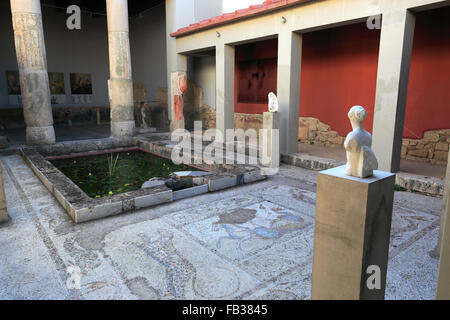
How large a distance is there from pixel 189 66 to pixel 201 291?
9.41m

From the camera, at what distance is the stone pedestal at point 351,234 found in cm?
155

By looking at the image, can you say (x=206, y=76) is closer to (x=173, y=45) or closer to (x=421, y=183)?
→ (x=173, y=45)

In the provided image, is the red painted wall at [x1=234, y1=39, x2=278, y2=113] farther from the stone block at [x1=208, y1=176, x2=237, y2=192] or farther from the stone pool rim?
the stone block at [x1=208, y1=176, x2=237, y2=192]

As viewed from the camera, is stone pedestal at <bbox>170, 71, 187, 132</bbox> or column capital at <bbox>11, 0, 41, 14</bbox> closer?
column capital at <bbox>11, 0, 41, 14</bbox>

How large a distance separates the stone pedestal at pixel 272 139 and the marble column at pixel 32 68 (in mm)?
4766

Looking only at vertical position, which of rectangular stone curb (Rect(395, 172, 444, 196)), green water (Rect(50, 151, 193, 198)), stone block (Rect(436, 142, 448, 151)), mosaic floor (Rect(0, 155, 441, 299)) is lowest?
mosaic floor (Rect(0, 155, 441, 299))

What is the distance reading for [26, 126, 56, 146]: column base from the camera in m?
6.64

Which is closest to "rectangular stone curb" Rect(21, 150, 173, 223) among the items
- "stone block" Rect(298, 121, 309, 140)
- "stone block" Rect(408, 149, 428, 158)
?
"stone block" Rect(408, 149, 428, 158)

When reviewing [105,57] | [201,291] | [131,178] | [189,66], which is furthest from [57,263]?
[105,57]

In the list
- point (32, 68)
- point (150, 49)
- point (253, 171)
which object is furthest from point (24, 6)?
point (150, 49)

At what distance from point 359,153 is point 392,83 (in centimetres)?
335

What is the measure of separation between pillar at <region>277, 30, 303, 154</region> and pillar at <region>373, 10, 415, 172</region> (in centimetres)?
165

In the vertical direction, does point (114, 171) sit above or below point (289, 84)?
below

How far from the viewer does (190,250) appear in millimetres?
2652
